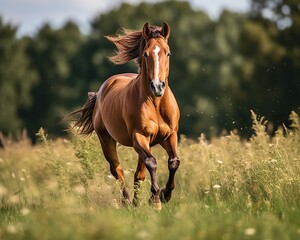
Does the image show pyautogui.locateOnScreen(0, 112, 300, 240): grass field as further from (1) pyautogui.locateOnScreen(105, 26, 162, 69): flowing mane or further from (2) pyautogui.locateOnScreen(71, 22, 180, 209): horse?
(1) pyautogui.locateOnScreen(105, 26, 162, 69): flowing mane

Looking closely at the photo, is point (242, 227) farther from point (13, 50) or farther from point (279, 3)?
point (13, 50)

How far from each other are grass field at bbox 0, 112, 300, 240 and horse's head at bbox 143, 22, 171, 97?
120 centimetres

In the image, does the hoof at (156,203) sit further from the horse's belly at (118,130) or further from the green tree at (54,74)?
the green tree at (54,74)

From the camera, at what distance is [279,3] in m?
37.8

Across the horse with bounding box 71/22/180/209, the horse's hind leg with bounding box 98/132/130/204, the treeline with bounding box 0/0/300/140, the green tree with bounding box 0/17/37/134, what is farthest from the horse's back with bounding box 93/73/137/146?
the green tree with bounding box 0/17/37/134

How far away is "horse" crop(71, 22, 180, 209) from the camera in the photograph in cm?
923

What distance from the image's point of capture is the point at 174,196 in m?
10.8

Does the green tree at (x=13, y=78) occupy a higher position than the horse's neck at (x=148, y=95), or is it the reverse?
the horse's neck at (x=148, y=95)

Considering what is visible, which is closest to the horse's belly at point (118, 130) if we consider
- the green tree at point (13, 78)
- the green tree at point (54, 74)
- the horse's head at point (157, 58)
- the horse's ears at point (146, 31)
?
the horse's head at point (157, 58)

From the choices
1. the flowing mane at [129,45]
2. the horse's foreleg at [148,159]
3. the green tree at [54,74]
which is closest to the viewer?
the horse's foreleg at [148,159]

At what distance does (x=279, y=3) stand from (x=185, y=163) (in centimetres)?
2665

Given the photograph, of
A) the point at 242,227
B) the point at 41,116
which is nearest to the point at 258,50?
the point at 41,116

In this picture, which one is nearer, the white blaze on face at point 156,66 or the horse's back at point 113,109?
the white blaze on face at point 156,66

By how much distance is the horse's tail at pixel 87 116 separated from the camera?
12.3 m
